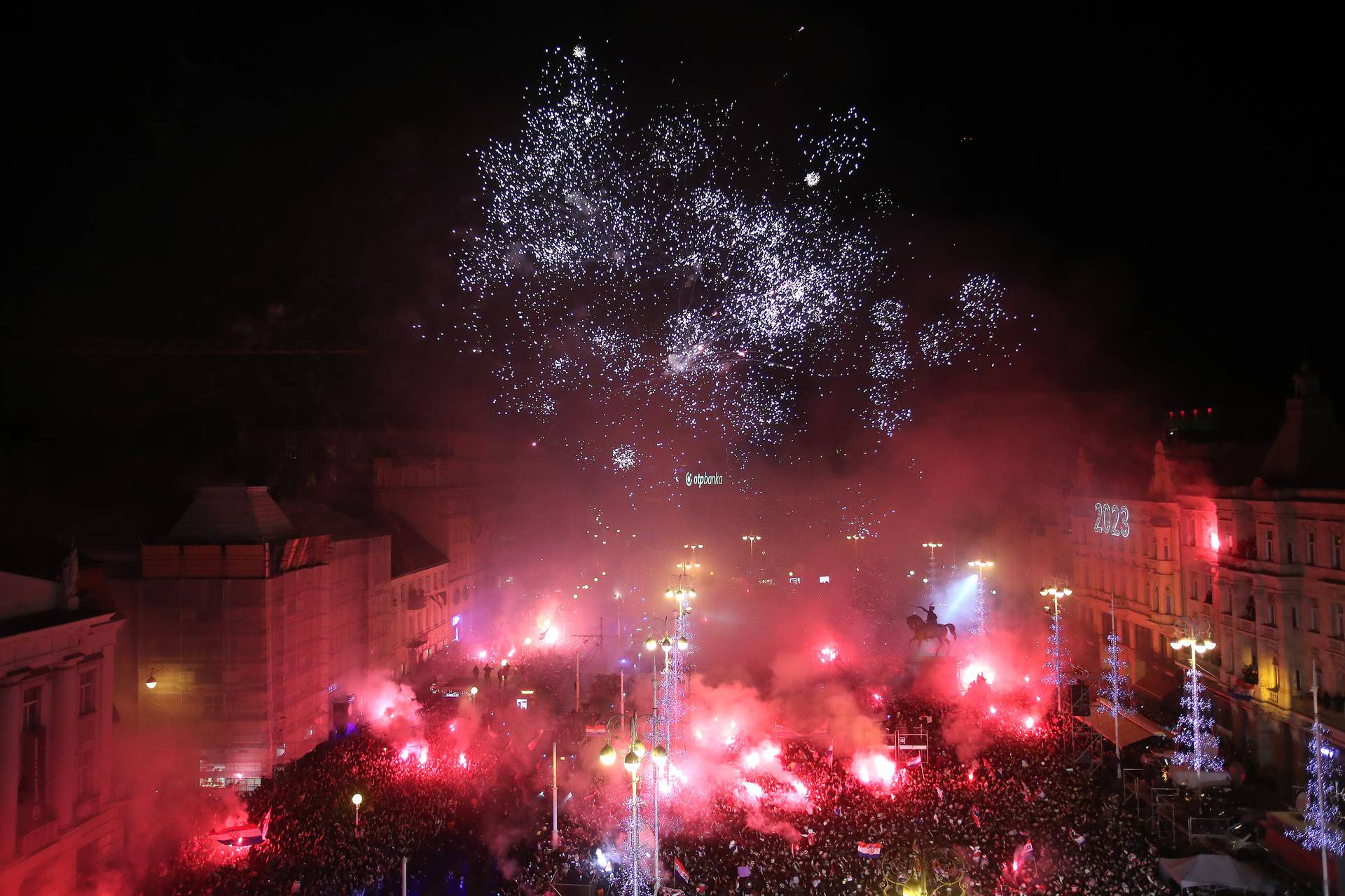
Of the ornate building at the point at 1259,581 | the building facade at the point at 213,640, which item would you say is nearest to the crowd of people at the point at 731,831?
the building facade at the point at 213,640

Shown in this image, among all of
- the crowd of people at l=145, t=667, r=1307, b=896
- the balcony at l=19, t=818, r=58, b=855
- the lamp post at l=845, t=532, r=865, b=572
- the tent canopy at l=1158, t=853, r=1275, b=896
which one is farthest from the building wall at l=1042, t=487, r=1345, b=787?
the balcony at l=19, t=818, r=58, b=855

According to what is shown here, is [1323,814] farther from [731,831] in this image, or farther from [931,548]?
[931,548]

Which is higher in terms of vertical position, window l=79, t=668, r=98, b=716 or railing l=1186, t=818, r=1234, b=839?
window l=79, t=668, r=98, b=716

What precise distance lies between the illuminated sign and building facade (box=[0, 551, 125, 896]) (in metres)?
34.0

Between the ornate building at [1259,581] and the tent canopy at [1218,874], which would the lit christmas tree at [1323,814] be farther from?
the ornate building at [1259,581]

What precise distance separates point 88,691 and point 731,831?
1536 centimetres

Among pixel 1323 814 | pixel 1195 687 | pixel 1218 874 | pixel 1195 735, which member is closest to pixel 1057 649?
pixel 1195 687

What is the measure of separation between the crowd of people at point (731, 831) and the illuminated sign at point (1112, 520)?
43.6 feet

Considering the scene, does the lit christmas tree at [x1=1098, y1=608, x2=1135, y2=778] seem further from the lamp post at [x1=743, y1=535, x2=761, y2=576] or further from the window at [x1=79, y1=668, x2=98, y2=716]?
the lamp post at [x1=743, y1=535, x2=761, y2=576]

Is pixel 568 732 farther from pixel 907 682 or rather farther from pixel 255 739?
pixel 907 682

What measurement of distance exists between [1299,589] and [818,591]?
31417 millimetres

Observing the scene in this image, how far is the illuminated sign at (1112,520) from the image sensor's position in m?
31.3

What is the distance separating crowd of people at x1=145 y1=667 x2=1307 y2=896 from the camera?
49.5 ft

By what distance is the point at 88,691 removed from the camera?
18.5 m
